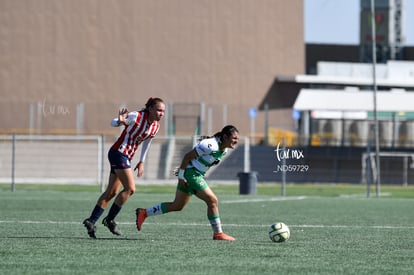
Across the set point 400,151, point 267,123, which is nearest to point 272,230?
point 400,151

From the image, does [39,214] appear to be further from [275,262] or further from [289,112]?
[289,112]

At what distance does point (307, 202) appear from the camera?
27.5 meters

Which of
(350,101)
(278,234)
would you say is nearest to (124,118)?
(278,234)

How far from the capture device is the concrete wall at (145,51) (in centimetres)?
5603

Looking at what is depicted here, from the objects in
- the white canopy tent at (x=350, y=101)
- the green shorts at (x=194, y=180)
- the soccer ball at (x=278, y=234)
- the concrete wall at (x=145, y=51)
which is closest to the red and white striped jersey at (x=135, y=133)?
the green shorts at (x=194, y=180)

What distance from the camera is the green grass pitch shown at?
1059cm

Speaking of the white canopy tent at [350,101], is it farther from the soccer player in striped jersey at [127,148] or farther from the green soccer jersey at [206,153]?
the green soccer jersey at [206,153]

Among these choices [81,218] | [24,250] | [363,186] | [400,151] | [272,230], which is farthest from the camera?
[400,151]

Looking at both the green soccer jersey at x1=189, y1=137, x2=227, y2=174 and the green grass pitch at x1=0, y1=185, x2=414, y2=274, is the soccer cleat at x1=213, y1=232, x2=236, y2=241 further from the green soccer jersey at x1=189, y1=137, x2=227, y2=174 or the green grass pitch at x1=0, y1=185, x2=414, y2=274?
the green soccer jersey at x1=189, y1=137, x2=227, y2=174

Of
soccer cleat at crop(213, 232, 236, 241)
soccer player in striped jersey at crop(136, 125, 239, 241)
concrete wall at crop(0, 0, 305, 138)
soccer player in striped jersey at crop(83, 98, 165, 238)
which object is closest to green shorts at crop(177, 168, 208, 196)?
soccer player in striped jersey at crop(136, 125, 239, 241)

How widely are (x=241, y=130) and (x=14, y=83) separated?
1202 cm

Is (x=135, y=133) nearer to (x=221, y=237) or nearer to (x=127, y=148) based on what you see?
(x=127, y=148)

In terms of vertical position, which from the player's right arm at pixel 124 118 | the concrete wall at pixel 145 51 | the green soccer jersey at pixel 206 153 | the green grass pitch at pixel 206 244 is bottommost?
the green grass pitch at pixel 206 244

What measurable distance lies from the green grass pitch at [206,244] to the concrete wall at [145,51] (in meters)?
33.8
